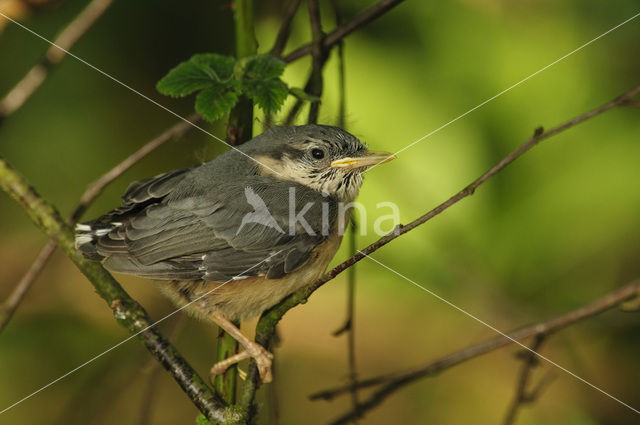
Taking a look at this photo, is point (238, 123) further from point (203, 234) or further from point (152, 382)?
point (152, 382)

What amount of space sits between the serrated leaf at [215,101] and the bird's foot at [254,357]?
0.78 metres

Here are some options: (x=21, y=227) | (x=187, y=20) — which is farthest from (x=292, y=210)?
(x=21, y=227)

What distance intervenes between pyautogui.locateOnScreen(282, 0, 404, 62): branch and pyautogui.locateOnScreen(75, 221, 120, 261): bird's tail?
96 cm

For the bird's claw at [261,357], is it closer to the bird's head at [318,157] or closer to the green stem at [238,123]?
the green stem at [238,123]

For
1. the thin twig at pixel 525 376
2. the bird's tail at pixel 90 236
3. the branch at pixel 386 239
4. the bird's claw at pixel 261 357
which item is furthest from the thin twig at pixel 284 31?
the thin twig at pixel 525 376

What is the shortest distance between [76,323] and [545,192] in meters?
2.36

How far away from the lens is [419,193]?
303 centimetres

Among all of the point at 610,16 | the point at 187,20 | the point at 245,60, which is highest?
the point at 187,20

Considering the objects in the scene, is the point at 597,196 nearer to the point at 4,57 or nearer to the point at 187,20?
the point at 187,20

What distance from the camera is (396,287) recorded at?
10.8 feet

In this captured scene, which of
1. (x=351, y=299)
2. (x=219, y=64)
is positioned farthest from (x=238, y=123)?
(x=351, y=299)

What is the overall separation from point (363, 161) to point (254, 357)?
91 cm

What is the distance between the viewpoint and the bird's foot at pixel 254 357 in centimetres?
223

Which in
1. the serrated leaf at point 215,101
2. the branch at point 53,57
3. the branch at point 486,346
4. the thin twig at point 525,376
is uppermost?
the branch at point 53,57
